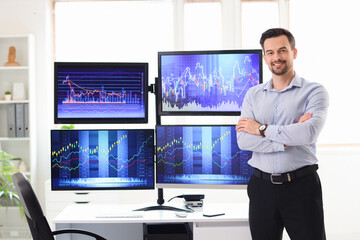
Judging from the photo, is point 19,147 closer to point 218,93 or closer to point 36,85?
point 36,85

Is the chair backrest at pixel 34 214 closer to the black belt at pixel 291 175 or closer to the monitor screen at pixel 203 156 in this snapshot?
the monitor screen at pixel 203 156

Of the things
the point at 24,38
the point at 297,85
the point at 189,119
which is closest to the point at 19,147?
the point at 24,38

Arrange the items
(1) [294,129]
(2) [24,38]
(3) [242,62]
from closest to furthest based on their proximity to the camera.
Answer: (1) [294,129]
(3) [242,62]
(2) [24,38]

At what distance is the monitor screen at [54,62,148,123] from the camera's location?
112 inches

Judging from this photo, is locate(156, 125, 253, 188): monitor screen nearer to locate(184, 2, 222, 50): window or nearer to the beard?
the beard

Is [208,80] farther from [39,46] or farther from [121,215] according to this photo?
[39,46]

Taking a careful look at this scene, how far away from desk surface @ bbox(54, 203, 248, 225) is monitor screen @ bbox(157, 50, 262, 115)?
2.00ft

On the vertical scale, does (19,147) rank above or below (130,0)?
below

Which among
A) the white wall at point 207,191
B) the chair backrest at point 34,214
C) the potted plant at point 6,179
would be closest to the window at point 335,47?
the white wall at point 207,191

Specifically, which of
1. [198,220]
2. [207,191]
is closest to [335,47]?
[207,191]

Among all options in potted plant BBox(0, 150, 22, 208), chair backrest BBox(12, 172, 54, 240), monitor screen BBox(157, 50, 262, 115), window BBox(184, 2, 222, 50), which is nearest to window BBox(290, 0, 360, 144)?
window BBox(184, 2, 222, 50)

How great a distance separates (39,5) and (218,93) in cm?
273

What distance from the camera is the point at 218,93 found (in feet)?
9.35

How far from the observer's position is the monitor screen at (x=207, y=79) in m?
2.81
